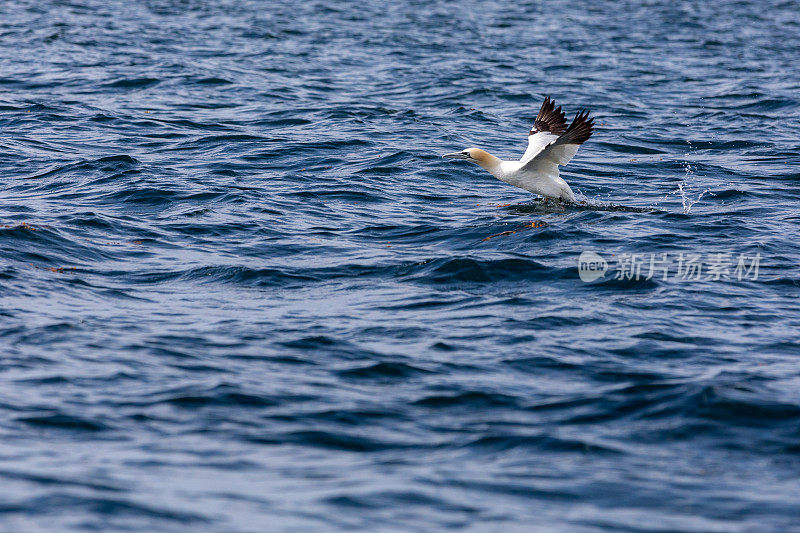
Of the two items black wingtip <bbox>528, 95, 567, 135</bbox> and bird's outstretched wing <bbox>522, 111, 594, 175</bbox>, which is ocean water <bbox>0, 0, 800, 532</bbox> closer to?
bird's outstretched wing <bbox>522, 111, 594, 175</bbox>

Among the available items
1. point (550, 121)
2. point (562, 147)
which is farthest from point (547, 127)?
point (562, 147)

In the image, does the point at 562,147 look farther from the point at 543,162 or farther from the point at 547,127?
the point at 547,127

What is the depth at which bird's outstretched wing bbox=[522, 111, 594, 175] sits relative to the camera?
12.9 metres

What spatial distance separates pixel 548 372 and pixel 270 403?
7.05 feet

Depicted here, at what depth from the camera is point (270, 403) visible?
7266mm

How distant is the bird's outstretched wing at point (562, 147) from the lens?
509 inches

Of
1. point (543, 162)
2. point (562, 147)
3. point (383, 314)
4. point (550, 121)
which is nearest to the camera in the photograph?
point (383, 314)

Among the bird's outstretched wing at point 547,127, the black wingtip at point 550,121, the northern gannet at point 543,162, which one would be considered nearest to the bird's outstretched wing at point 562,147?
the northern gannet at point 543,162

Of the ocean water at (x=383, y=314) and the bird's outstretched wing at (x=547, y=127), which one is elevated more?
the bird's outstretched wing at (x=547, y=127)

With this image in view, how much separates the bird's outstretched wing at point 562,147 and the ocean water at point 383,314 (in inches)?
25.0

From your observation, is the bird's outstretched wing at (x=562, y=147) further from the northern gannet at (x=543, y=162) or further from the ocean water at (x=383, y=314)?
the ocean water at (x=383, y=314)

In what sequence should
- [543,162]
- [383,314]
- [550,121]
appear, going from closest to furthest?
1. [383,314]
2. [543,162]
3. [550,121]

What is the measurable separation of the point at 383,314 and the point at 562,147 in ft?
16.4

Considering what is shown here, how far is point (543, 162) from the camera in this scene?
13562 millimetres
